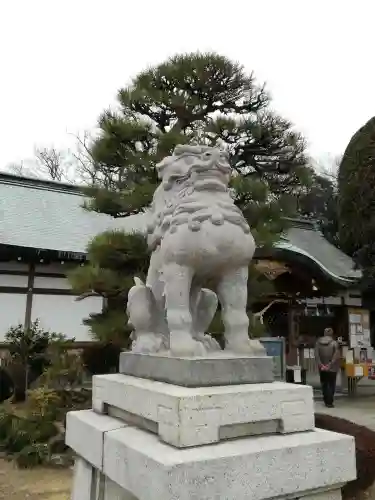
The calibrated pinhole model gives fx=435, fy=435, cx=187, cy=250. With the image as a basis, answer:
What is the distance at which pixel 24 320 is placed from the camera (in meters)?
9.24

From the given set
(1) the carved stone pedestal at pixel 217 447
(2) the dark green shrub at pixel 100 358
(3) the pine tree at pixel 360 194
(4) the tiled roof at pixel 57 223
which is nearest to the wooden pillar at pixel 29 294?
(4) the tiled roof at pixel 57 223

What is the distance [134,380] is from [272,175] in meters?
5.74

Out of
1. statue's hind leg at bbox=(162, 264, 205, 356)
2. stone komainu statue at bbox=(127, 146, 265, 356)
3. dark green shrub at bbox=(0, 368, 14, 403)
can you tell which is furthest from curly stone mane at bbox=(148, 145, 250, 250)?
dark green shrub at bbox=(0, 368, 14, 403)

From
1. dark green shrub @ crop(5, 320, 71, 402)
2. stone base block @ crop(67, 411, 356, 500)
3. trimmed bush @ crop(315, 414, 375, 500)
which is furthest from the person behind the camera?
dark green shrub @ crop(5, 320, 71, 402)

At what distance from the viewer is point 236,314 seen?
7.59 ft

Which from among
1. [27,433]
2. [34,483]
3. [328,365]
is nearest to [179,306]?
[34,483]

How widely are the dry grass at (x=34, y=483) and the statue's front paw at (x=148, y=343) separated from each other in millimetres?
2410

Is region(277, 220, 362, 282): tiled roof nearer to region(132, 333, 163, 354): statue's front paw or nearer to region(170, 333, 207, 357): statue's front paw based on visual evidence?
region(132, 333, 163, 354): statue's front paw

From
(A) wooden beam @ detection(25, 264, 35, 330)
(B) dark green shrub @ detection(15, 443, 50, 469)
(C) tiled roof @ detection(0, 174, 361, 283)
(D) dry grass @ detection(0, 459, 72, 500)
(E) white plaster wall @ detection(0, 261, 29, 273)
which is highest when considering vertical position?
(C) tiled roof @ detection(0, 174, 361, 283)

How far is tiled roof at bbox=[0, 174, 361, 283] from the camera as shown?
9.65m

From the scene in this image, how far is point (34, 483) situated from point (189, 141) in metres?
4.78

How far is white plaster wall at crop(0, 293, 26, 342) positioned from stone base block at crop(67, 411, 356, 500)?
25.0 feet

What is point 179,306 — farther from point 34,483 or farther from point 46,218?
point 46,218

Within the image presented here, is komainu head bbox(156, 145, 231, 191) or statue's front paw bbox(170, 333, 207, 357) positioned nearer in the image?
statue's front paw bbox(170, 333, 207, 357)
